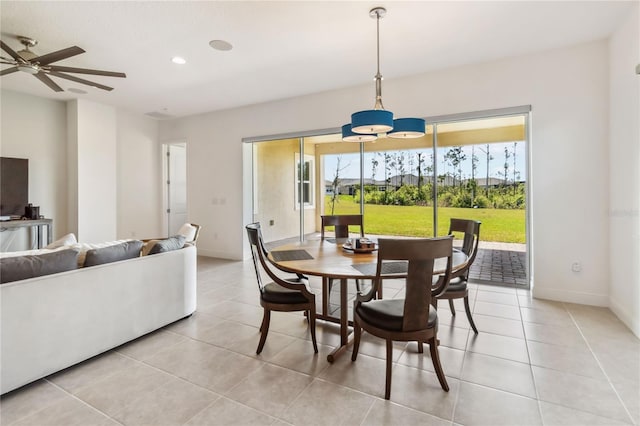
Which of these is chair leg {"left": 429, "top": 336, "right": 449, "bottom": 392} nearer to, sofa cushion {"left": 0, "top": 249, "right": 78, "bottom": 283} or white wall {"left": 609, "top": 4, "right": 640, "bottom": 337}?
white wall {"left": 609, "top": 4, "right": 640, "bottom": 337}

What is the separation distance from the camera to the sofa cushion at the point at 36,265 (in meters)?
1.95

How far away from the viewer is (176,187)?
7.29 meters

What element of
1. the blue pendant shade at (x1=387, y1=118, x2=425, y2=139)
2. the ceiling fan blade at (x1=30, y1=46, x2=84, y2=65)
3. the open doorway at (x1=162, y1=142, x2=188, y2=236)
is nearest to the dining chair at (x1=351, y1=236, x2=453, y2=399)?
the blue pendant shade at (x1=387, y1=118, x2=425, y2=139)

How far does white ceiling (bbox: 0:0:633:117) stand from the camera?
9.16ft

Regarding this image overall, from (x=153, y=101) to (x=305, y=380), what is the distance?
5.55 m

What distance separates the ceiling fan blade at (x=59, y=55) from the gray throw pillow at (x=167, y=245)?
200 centimetres

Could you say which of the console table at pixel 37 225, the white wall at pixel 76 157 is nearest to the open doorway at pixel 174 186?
the white wall at pixel 76 157

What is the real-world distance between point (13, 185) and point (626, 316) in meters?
8.05

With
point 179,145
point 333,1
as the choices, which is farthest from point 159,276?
point 179,145

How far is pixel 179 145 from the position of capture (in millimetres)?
7188

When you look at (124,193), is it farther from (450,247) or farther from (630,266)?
(630,266)

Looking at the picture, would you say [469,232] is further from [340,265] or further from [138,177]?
[138,177]

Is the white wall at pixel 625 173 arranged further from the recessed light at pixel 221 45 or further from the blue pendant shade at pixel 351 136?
the recessed light at pixel 221 45

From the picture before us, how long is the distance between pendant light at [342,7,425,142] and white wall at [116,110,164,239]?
18.1 feet
